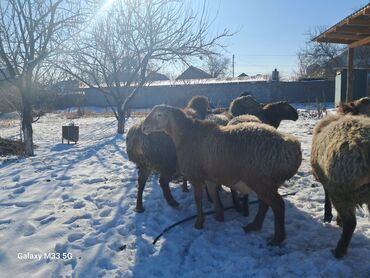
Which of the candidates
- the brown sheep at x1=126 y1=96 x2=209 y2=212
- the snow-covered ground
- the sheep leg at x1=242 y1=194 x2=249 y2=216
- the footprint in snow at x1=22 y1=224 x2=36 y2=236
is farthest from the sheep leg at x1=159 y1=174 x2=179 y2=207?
the footprint in snow at x1=22 y1=224 x2=36 y2=236

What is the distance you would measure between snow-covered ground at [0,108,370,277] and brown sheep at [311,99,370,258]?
0.46m

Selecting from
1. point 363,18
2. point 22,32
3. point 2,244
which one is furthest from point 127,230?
point 363,18

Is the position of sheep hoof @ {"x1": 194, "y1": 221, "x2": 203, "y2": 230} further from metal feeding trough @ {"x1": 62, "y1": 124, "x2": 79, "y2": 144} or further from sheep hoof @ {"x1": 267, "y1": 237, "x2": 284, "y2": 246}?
metal feeding trough @ {"x1": 62, "y1": 124, "x2": 79, "y2": 144}

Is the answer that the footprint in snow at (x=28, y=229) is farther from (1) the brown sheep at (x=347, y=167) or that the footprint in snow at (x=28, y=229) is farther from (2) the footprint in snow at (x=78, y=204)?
(1) the brown sheep at (x=347, y=167)

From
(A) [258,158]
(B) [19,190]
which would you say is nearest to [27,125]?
(B) [19,190]

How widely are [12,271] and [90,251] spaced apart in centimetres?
80

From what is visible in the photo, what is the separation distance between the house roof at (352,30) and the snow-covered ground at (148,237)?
20.3ft

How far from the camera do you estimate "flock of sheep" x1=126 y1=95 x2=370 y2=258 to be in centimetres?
347

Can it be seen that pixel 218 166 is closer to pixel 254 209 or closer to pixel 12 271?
pixel 254 209

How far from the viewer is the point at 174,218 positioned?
199 inches

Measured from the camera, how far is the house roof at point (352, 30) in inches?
414

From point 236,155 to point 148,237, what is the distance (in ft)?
4.83

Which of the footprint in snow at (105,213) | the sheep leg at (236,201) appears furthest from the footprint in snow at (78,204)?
the sheep leg at (236,201)

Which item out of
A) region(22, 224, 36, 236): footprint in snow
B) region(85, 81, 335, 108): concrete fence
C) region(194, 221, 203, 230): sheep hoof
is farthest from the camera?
region(85, 81, 335, 108): concrete fence
